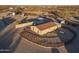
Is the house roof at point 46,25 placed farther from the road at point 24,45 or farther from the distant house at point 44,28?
the road at point 24,45

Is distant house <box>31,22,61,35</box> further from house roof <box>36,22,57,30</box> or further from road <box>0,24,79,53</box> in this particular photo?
road <box>0,24,79,53</box>

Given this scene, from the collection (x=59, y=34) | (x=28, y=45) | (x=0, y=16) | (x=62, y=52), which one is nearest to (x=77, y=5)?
(x=59, y=34)

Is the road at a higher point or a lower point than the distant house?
lower

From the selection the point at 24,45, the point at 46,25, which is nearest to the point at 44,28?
the point at 46,25

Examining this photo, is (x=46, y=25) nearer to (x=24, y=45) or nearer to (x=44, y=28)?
(x=44, y=28)

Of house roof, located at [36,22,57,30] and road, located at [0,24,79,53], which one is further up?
house roof, located at [36,22,57,30]

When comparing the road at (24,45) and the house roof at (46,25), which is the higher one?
the house roof at (46,25)

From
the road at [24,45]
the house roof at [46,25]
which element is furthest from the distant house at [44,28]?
the road at [24,45]

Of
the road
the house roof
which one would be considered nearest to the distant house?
the house roof
